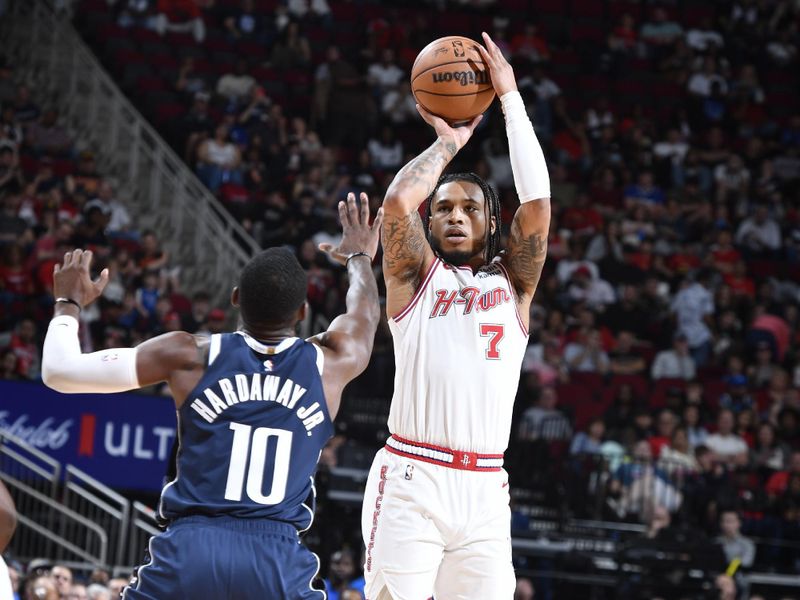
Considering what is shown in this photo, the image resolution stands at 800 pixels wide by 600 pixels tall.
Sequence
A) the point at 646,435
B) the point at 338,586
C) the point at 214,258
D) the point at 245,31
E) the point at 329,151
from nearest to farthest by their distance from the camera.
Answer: the point at 338,586, the point at 646,435, the point at 214,258, the point at 329,151, the point at 245,31

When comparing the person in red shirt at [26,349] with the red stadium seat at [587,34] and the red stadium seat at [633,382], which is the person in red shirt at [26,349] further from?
the red stadium seat at [587,34]

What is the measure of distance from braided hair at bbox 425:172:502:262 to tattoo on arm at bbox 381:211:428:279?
26 centimetres

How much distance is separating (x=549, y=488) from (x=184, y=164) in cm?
716

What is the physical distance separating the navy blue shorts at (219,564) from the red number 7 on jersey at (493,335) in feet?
4.92

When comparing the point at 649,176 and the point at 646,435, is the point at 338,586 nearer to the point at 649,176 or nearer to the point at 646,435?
the point at 646,435

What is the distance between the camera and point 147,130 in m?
17.2

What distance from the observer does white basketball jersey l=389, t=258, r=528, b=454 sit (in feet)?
19.0

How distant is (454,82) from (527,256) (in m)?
0.89

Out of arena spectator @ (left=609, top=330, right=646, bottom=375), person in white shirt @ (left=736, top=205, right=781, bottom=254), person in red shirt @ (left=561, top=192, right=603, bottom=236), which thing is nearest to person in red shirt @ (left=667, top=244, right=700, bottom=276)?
person in white shirt @ (left=736, top=205, right=781, bottom=254)

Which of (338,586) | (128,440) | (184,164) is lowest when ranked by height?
(338,586)

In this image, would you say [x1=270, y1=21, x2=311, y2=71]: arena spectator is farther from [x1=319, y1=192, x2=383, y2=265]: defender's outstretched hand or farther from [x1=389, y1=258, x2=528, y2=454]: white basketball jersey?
[x1=319, y1=192, x2=383, y2=265]: defender's outstretched hand

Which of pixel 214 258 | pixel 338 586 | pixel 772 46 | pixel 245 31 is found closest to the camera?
pixel 338 586

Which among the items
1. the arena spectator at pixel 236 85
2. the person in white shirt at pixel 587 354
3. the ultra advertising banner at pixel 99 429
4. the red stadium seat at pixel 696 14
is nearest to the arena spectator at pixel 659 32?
the red stadium seat at pixel 696 14

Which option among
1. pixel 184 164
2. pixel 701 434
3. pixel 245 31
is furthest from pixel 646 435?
pixel 245 31
